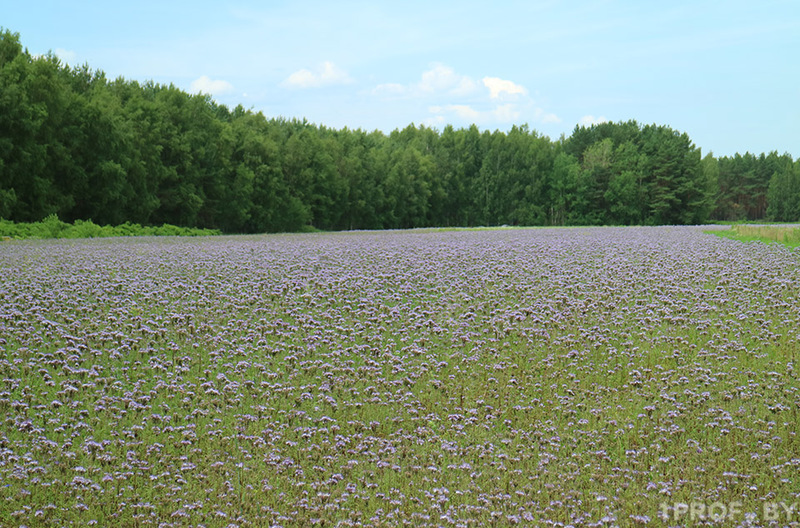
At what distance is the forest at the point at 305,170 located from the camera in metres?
48.1

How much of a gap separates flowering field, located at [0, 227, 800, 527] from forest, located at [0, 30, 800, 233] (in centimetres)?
3662

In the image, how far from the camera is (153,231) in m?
45.3

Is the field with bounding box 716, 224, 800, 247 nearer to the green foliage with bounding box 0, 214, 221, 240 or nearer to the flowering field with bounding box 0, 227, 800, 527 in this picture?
the flowering field with bounding box 0, 227, 800, 527

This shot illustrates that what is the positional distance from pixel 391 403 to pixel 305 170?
76.9 metres

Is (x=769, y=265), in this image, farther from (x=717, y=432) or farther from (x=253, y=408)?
(x=253, y=408)

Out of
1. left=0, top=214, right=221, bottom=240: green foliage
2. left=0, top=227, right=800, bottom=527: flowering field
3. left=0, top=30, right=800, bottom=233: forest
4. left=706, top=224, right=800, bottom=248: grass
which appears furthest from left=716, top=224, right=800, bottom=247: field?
left=0, top=30, right=800, bottom=233: forest

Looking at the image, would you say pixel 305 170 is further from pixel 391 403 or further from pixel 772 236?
pixel 391 403

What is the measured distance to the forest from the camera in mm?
48094

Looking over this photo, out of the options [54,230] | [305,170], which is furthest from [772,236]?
[305,170]

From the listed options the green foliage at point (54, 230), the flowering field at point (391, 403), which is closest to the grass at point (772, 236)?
the flowering field at point (391, 403)

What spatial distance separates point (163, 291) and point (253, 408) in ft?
24.7

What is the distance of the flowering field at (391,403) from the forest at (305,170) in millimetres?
36617

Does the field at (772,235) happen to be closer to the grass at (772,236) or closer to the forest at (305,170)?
the grass at (772,236)

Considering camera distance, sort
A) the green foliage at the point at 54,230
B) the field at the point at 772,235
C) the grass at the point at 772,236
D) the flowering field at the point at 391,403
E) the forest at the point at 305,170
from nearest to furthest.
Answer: the flowering field at the point at 391,403
the grass at the point at 772,236
the field at the point at 772,235
the green foliage at the point at 54,230
the forest at the point at 305,170
